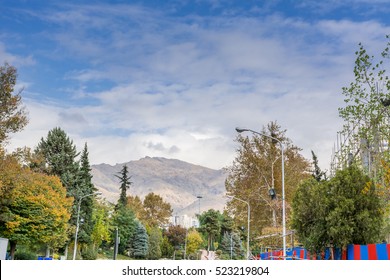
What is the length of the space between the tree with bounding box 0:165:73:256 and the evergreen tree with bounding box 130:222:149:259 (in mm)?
41315

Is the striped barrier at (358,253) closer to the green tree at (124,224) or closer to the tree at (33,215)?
the tree at (33,215)

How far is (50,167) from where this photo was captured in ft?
204

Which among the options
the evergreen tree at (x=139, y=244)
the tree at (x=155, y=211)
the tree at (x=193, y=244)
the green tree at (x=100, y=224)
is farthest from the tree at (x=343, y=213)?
the tree at (x=155, y=211)

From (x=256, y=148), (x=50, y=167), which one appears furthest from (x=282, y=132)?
(x=50, y=167)

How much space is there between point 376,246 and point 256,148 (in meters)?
Answer: 33.0

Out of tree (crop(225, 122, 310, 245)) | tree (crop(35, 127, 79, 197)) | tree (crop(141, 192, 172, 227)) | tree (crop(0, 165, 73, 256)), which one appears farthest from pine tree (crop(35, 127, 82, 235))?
tree (crop(141, 192, 172, 227))

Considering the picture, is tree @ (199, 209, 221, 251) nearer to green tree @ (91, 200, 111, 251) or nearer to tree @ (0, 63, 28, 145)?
green tree @ (91, 200, 111, 251)

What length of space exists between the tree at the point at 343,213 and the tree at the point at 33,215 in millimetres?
25061

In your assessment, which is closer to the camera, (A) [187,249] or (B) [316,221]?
(B) [316,221]

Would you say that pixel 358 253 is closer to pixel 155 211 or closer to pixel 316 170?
pixel 316 170

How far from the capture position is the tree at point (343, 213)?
20.9 meters

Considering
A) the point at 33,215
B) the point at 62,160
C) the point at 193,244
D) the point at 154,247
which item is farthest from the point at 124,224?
the point at 33,215

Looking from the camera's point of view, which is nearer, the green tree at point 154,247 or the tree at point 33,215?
the tree at point 33,215
